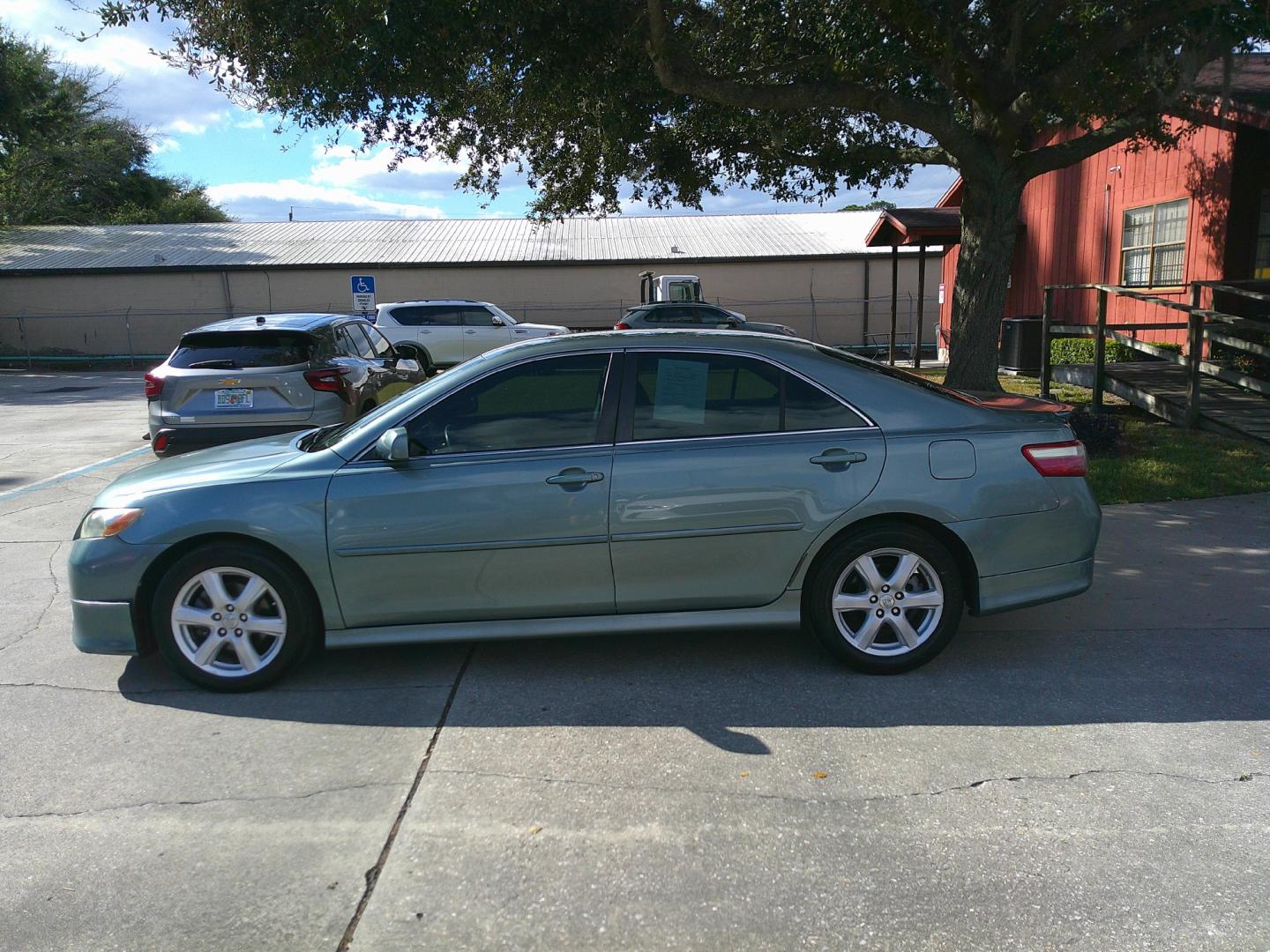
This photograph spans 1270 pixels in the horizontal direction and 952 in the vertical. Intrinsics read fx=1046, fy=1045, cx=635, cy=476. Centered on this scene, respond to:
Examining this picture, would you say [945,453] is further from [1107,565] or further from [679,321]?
[679,321]

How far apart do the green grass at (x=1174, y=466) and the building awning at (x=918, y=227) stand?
9938mm

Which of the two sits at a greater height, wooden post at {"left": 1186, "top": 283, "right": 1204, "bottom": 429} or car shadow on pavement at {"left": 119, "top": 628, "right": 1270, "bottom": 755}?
wooden post at {"left": 1186, "top": 283, "right": 1204, "bottom": 429}

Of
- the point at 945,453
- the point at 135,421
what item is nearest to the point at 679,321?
the point at 135,421

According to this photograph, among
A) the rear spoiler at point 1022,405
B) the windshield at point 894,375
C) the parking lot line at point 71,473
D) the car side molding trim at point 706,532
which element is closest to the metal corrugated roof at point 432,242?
the parking lot line at point 71,473

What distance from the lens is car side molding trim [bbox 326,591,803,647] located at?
190 inches

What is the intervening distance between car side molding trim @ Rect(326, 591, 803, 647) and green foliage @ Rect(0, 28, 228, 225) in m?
35.3

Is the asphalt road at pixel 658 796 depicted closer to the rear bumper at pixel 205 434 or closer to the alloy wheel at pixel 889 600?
the alloy wheel at pixel 889 600

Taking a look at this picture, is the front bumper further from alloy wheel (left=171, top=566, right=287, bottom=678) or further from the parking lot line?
the parking lot line

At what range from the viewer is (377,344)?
37.8ft

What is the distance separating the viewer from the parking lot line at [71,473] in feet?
33.2

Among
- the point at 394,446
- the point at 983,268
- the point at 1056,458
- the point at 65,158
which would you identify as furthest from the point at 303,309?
the point at 1056,458

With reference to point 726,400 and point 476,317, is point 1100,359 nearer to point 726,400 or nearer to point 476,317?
point 726,400

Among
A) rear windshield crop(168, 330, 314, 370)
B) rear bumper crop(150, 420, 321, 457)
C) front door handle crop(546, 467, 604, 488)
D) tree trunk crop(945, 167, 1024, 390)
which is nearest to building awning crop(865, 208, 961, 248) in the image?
tree trunk crop(945, 167, 1024, 390)

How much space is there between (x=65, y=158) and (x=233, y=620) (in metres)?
48.3
